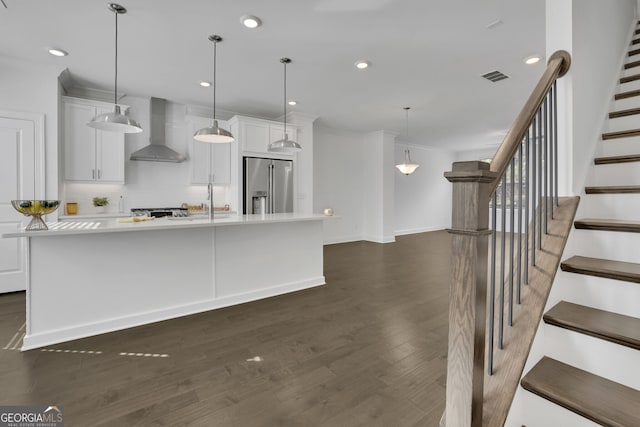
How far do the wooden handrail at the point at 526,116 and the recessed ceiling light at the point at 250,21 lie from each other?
2401 mm

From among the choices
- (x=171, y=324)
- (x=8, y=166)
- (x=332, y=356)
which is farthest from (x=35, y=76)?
(x=332, y=356)

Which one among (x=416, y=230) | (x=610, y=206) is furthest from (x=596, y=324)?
(x=416, y=230)

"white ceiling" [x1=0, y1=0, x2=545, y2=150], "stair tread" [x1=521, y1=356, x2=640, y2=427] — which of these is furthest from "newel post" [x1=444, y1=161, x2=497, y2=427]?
"white ceiling" [x1=0, y1=0, x2=545, y2=150]

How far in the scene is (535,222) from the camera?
4.96 ft

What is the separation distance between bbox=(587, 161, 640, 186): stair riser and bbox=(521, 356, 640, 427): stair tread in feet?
4.24

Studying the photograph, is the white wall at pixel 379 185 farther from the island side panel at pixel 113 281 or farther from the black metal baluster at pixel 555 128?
the black metal baluster at pixel 555 128

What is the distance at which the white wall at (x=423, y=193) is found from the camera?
8898mm

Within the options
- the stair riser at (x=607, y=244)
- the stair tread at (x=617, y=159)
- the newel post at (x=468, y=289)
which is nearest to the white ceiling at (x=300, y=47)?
the stair tread at (x=617, y=159)

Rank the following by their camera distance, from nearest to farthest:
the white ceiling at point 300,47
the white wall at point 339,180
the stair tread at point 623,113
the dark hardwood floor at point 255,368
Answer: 1. the dark hardwood floor at point 255,368
2. the stair tread at point 623,113
3. the white ceiling at point 300,47
4. the white wall at point 339,180

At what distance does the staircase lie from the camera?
1.11 metres

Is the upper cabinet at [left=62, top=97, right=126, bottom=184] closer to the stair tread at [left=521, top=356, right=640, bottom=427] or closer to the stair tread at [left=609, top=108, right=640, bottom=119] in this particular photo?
the stair tread at [left=521, top=356, right=640, bottom=427]

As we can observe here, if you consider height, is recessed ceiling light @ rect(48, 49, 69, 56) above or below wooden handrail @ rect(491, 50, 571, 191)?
above

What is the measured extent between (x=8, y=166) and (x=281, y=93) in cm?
366

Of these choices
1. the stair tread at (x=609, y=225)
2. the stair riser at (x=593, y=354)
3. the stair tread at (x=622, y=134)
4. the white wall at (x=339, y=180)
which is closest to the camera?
the stair riser at (x=593, y=354)
